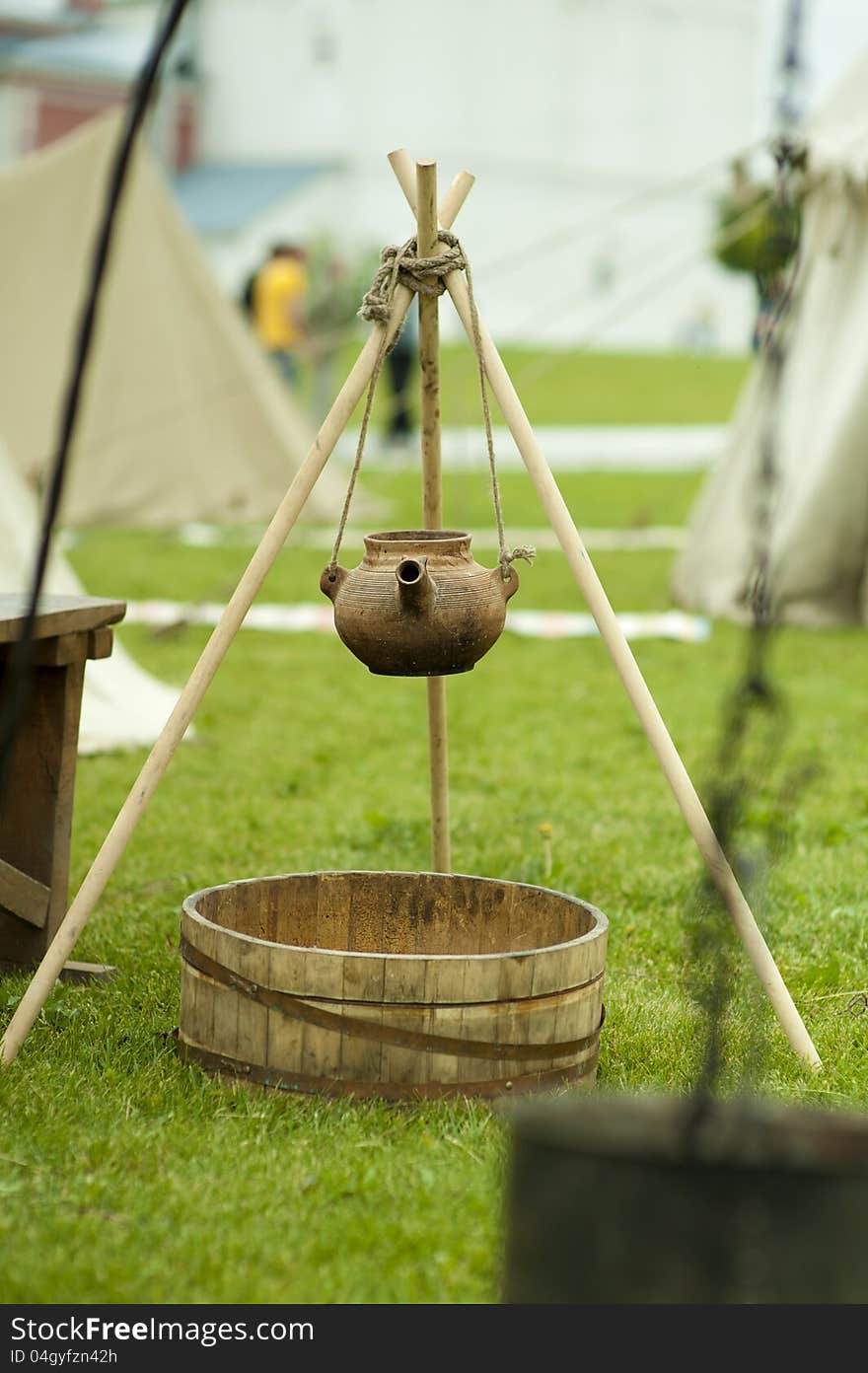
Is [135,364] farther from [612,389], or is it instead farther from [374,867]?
[612,389]

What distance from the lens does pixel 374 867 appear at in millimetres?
4340

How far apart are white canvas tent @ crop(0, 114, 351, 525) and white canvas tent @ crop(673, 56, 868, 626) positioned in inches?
161

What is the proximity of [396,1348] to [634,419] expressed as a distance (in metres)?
23.0

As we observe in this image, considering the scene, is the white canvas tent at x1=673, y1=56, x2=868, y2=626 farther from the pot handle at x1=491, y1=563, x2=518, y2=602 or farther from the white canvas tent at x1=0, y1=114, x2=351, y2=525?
the pot handle at x1=491, y1=563, x2=518, y2=602

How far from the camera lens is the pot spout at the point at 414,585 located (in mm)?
2824

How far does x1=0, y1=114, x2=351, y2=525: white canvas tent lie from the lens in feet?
37.4

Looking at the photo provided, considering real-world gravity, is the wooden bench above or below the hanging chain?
below

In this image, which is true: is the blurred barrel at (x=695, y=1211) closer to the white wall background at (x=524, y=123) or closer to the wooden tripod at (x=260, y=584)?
the wooden tripod at (x=260, y=584)

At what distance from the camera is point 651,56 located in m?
49.3

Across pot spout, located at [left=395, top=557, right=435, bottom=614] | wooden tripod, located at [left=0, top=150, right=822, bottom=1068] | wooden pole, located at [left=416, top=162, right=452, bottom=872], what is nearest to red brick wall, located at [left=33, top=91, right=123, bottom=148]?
wooden pole, located at [left=416, top=162, right=452, bottom=872]

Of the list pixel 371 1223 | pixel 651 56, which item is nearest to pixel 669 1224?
pixel 371 1223

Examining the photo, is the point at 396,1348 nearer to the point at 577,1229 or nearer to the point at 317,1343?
the point at 317,1343

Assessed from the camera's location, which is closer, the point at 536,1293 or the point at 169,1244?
the point at 536,1293

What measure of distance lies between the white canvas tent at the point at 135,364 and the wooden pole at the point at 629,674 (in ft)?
27.4
